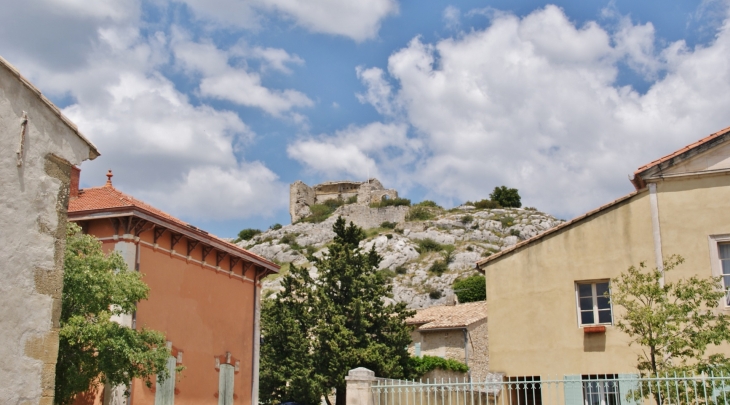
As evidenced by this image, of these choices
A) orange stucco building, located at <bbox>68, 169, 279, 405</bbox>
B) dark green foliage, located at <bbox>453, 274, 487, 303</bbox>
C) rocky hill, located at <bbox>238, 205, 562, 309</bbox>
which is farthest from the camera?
rocky hill, located at <bbox>238, 205, 562, 309</bbox>

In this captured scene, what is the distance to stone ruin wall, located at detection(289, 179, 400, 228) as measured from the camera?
9531cm

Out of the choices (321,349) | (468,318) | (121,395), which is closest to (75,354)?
(121,395)

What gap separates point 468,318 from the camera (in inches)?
1448

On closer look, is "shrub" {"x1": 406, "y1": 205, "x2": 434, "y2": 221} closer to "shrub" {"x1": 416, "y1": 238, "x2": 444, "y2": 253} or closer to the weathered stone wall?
the weathered stone wall

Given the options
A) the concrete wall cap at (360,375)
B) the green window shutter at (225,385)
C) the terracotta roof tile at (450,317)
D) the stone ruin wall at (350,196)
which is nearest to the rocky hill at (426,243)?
the stone ruin wall at (350,196)

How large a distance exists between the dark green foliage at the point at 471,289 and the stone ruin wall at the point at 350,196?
30399 mm

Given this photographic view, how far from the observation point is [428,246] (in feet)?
257

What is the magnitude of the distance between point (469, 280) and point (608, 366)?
45478 mm

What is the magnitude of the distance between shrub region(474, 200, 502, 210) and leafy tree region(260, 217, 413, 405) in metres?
59.3

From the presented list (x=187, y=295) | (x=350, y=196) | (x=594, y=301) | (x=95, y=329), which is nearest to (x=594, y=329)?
(x=594, y=301)

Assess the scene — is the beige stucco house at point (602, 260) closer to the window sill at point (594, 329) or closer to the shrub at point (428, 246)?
the window sill at point (594, 329)

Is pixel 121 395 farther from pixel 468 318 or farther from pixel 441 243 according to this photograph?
pixel 441 243

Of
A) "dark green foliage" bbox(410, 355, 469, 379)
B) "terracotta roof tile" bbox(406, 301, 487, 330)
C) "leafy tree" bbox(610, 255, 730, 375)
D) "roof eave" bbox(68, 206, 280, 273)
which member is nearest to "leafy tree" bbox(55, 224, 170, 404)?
"roof eave" bbox(68, 206, 280, 273)

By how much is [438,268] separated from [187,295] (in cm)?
5255
